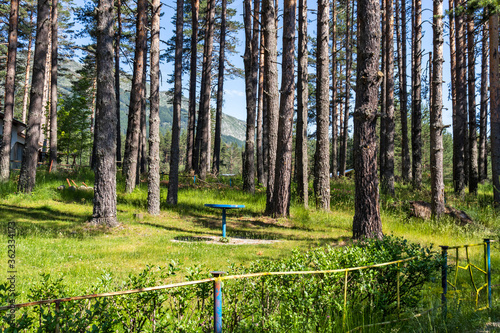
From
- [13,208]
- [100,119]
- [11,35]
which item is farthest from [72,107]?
[100,119]

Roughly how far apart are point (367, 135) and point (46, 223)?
329 inches

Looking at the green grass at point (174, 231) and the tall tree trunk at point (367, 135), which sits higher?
the tall tree trunk at point (367, 135)

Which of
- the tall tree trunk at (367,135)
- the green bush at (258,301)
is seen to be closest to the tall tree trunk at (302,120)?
the tall tree trunk at (367,135)

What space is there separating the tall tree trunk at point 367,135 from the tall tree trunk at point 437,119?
428cm

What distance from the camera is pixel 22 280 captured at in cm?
511

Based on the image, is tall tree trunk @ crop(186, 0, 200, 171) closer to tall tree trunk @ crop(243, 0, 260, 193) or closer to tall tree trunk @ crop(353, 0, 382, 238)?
tall tree trunk @ crop(243, 0, 260, 193)

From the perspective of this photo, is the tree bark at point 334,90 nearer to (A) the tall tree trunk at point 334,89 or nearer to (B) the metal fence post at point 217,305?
(A) the tall tree trunk at point 334,89

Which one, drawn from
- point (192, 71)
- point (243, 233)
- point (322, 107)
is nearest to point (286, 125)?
point (322, 107)

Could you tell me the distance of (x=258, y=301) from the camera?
11.4 ft

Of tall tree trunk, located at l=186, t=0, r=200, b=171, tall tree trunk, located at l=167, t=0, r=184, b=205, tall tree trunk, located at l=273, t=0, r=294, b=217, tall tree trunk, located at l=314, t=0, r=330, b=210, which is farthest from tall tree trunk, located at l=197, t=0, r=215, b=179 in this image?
tall tree trunk, located at l=273, t=0, r=294, b=217

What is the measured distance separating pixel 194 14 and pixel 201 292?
71.2ft

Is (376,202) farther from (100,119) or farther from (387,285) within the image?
(100,119)

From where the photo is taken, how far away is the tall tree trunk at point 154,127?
11.8m

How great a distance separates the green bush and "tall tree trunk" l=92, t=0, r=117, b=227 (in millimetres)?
5564
